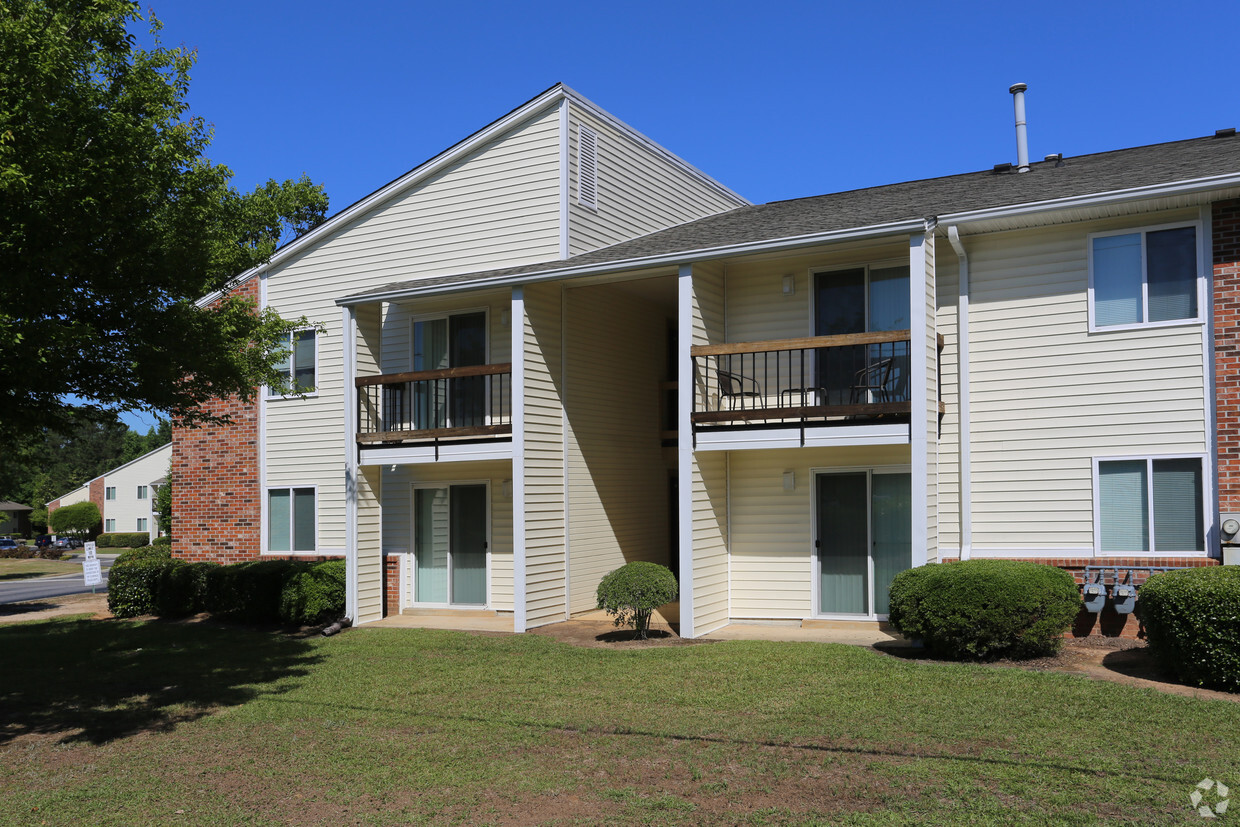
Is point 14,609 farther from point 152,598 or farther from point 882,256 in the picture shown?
point 882,256

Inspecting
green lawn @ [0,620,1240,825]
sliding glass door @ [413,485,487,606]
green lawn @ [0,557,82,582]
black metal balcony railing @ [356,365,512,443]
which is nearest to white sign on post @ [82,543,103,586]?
sliding glass door @ [413,485,487,606]

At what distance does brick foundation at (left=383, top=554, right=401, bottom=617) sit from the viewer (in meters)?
15.9

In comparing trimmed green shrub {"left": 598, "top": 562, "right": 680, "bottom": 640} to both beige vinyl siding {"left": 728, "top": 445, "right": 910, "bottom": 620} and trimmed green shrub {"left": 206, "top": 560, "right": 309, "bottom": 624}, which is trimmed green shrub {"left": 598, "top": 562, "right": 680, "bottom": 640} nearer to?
beige vinyl siding {"left": 728, "top": 445, "right": 910, "bottom": 620}

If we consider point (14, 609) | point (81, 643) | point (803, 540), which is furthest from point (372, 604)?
point (14, 609)

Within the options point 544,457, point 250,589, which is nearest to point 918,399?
point 544,457

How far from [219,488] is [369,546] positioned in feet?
16.1

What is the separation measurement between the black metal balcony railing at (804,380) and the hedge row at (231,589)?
22.1 ft

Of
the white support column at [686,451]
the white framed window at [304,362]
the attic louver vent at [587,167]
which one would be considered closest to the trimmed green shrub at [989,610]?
the white support column at [686,451]

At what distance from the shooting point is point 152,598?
1752 cm

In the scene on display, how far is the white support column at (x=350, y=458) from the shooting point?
15148 millimetres

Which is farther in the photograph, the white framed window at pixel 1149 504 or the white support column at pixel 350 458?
the white support column at pixel 350 458

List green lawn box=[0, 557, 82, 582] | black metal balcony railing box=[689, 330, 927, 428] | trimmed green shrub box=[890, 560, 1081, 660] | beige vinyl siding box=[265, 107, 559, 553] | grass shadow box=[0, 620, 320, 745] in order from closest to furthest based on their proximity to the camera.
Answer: grass shadow box=[0, 620, 320, 745] → trimmed green shrub box=[890, 560, 1081, 660] → black metal balcony railing box=[689, 330, 927, 428] → beige vinyl siding box=[265, 107, 559, 553] → green lawn box=[0, 557, 82, 582]

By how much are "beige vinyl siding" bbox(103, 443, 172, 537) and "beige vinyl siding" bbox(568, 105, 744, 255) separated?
56.2 meters

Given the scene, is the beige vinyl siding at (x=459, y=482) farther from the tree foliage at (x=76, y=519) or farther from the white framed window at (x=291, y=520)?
the tree foliage at (x=76, y=519)
